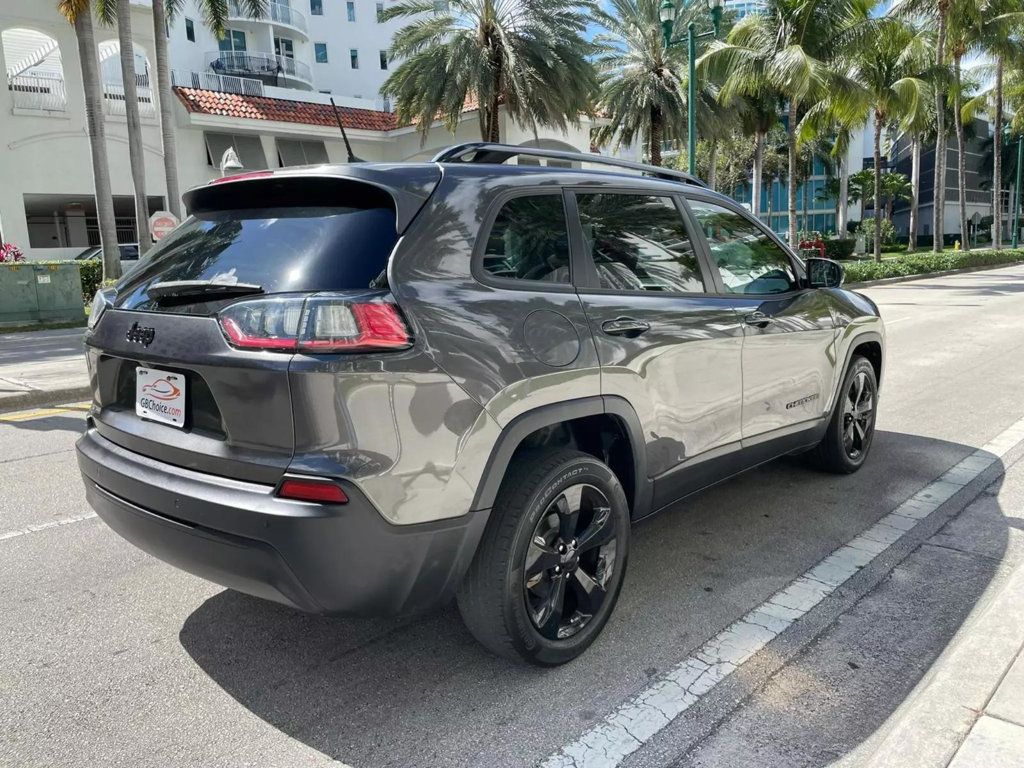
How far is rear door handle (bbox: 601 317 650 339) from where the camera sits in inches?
116

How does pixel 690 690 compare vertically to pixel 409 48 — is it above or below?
below

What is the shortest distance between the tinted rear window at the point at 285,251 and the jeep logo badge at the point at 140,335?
0.09 meters

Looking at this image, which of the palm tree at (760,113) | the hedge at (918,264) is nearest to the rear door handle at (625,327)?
the hedge at (918,264)

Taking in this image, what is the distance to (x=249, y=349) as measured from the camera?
91.7 inches

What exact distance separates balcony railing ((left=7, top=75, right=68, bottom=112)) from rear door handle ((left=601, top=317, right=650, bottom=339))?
86.7 feet

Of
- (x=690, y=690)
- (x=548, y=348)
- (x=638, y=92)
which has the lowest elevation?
(x=690, y=690)

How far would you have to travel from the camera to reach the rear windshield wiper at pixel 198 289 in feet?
8.11

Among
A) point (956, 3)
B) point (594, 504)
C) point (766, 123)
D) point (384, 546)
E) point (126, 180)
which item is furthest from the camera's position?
point (766, 123)

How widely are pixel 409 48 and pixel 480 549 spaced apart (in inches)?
878

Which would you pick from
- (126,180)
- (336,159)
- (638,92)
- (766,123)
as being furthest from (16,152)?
(766,123)

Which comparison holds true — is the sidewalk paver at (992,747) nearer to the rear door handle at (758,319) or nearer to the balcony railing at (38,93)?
the rear door handle at (758,319)

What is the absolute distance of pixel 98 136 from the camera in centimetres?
1914

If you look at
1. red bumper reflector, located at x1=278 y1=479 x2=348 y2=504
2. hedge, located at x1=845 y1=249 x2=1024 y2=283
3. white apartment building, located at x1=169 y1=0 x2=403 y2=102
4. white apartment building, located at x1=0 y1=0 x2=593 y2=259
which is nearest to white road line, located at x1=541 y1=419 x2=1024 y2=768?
red bumper reflector, located at x1=278 y1=479 x2=348 y2=504

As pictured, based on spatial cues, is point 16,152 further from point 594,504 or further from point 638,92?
point 594,504
